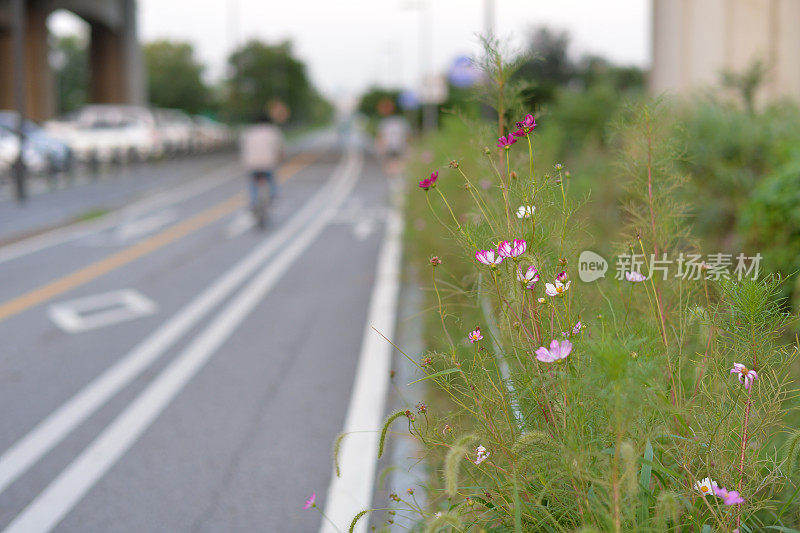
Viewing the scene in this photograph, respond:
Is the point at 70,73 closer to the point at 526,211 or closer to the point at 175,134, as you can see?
the point at 175,134

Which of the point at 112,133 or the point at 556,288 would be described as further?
the point at 112,133

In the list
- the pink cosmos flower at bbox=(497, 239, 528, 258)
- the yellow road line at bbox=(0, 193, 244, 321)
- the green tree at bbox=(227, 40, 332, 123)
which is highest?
the green tree at bbox=(227, 40, 332, 123)

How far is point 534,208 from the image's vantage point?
2912 mm

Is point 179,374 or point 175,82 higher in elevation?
point 175,82

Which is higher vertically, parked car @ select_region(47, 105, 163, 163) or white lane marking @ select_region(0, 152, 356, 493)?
parked car @ select_region(47, 105, 163, 163)

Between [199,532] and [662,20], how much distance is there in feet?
59.3

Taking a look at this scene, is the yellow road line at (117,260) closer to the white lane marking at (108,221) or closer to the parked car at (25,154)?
the white lane marking at (108,221)

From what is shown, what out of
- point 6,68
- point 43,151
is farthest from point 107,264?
point 6,68

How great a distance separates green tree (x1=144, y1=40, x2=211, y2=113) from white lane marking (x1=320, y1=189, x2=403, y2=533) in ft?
293

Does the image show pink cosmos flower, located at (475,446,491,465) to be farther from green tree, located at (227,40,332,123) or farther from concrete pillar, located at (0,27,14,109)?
green tree, located at (227,40,332,123)

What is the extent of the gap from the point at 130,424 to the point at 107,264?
774cm

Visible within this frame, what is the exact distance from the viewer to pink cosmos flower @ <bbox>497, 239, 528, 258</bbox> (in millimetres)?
2711

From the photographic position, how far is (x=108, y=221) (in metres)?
19.6

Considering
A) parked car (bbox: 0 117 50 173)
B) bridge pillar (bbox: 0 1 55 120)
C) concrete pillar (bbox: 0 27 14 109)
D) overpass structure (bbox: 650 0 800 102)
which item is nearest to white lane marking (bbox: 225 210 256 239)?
parked car (bbox: 0 117 50 173)
